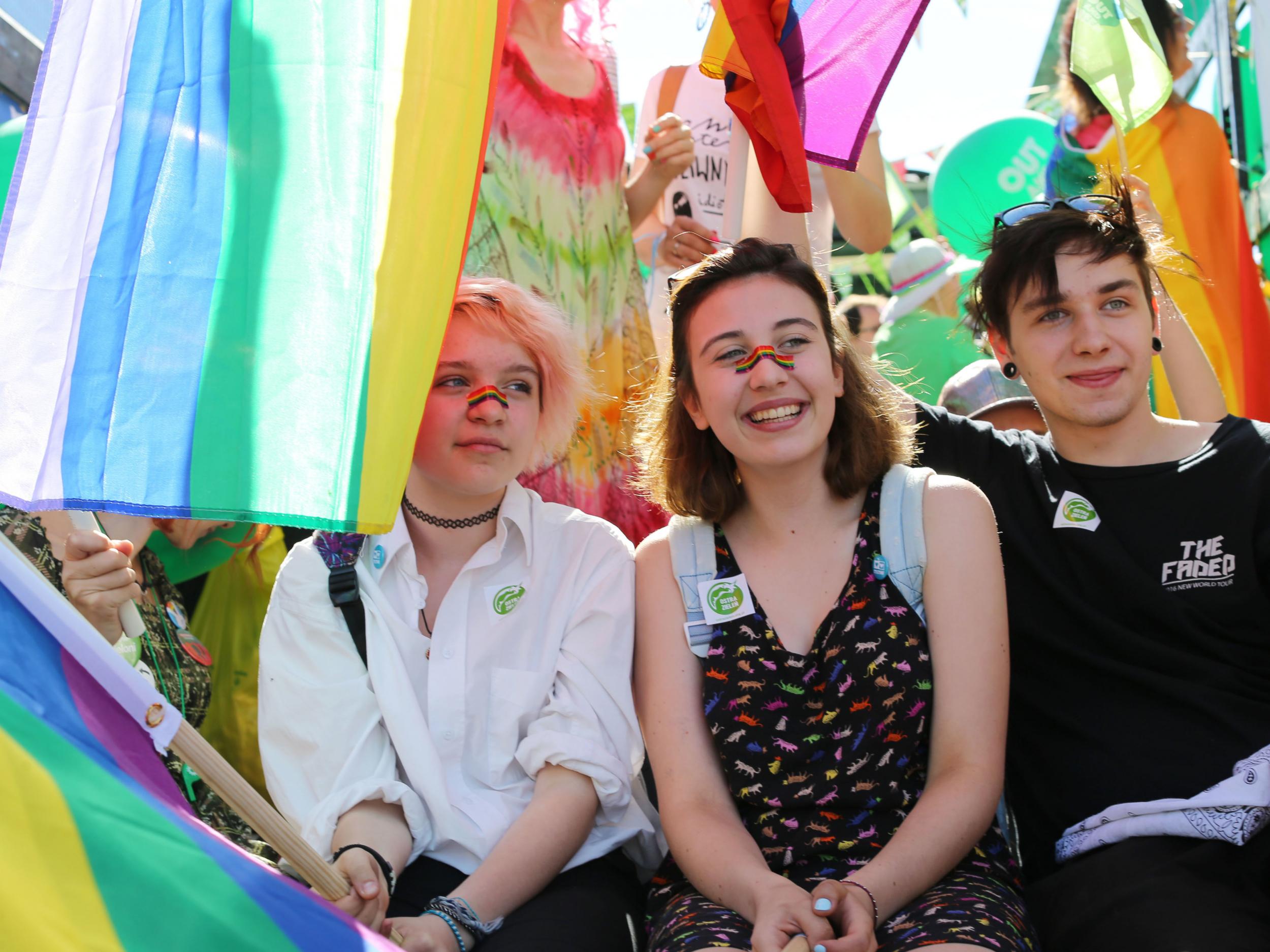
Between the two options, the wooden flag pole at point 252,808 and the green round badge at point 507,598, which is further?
the green round badge at point 507,598

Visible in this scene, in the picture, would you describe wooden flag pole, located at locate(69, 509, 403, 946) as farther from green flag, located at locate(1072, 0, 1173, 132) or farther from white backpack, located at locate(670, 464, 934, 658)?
green flag, located at locate(1072, 0, 1173, 132)

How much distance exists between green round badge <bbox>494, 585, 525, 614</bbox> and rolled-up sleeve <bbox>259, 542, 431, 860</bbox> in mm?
278

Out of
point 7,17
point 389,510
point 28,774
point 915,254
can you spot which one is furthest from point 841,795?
point 915,254

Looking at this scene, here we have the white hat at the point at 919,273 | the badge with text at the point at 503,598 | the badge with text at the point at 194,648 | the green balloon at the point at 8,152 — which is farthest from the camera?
the white hat at the point at 919,273

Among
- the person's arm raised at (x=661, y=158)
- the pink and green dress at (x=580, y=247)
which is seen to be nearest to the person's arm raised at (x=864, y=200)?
the person's arm raised at (x=661, y=158)

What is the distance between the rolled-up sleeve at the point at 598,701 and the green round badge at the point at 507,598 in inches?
4.3

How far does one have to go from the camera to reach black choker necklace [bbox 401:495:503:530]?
239 cm

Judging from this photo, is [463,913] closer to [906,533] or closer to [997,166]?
[906,533]

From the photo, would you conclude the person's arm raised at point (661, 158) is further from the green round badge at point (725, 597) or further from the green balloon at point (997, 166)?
the green balloon at point (997, 166)

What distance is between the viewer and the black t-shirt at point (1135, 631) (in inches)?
80.4

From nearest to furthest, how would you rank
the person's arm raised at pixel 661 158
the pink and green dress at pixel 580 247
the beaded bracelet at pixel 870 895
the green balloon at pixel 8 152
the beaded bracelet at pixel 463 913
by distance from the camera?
the beaded bracelet at pixel 870 895 < the beaded bracelet at pixel 463 913 < the green balloon at pixel 8 152 < the pink and green dress at pixel 580 247 < the person's arm raised at pixel 661 158

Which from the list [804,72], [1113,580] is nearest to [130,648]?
[804,72]

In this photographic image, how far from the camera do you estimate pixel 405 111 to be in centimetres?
152

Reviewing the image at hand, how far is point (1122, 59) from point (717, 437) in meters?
1.78
